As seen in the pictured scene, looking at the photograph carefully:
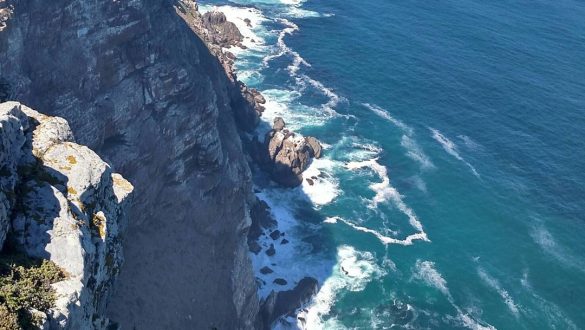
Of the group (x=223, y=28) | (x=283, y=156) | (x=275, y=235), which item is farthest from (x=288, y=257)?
(x=223, y=28)

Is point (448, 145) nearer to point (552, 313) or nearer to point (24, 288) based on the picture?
point (552, 313)

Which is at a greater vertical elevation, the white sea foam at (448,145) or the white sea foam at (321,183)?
the white sea foam at (448,145)

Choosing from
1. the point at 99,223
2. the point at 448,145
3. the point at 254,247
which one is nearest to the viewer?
the point at 99,223

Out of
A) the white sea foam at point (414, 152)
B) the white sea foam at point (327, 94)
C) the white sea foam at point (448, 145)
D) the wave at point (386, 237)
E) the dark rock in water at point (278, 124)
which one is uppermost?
the dark rock in water at point (278, 124)

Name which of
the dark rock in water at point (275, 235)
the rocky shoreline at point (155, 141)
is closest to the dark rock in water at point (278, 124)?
the rocky shoreline at point (155, 141)

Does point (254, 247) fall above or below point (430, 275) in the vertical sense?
above

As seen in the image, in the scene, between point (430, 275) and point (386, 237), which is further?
point (386, 237)

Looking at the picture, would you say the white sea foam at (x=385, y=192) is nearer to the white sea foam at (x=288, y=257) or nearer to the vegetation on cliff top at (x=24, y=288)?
the white sea foam at (x=288, y=257)
